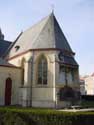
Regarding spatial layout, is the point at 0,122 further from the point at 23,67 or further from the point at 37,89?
the point at 23,67

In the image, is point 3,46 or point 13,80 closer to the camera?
point 13,80

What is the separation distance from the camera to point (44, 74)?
3012 cm

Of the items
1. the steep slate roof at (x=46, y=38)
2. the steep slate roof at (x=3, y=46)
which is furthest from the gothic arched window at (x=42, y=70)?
the steep slate roof at (x=3, y=46)

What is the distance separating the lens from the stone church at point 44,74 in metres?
29.1

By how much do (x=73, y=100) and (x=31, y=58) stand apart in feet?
23.5

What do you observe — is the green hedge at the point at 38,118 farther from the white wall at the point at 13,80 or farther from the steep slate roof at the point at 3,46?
the steep slate roof at the point at 3,46

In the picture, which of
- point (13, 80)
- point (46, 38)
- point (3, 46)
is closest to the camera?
point (46, 38)

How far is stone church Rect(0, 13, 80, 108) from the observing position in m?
29.1

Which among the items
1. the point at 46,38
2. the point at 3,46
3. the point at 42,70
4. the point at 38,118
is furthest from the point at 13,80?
the point at 38,118

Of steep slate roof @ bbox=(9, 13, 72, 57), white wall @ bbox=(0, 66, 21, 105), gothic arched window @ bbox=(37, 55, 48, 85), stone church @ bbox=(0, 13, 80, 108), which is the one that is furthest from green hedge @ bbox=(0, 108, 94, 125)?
steep slate roof @ bbox=(9, 13, 72, 57)

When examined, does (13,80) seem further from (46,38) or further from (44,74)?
(46,38)

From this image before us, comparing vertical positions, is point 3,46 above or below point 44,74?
above

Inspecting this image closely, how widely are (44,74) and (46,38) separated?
15.1 ft

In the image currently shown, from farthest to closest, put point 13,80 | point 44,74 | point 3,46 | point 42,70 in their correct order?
1. point 3,46
2. point 13,80
3. point 42,70
4. point 44,74
